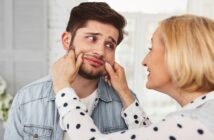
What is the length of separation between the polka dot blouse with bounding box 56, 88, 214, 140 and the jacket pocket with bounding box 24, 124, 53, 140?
0.65 ft

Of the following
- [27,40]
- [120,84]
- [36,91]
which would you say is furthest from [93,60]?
[27,40]

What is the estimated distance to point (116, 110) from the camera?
1.27 m

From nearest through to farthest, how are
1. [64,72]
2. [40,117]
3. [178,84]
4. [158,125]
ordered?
[158,125] → [178,84] → [64,72] → [40,117]

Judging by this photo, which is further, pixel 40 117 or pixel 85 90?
pixel 85 90

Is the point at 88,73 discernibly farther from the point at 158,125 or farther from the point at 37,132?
the point at 158,125

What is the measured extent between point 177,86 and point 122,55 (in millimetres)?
2106

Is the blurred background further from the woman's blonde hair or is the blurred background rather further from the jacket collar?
the woman's blonde hair

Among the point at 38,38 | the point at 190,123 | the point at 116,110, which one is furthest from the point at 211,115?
the point at 38,38

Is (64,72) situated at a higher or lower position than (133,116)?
higher

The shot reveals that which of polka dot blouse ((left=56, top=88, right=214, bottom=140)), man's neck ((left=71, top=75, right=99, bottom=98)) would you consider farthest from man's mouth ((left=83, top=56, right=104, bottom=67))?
polka dot blouse ((left=56, top=88, right=214, bottom=140))

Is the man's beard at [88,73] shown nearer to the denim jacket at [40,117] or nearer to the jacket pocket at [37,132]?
the denim jacket at [40,117]

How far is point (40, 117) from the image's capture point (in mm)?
1156

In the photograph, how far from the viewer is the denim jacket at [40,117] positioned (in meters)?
1.14

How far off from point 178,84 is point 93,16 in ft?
1.51
